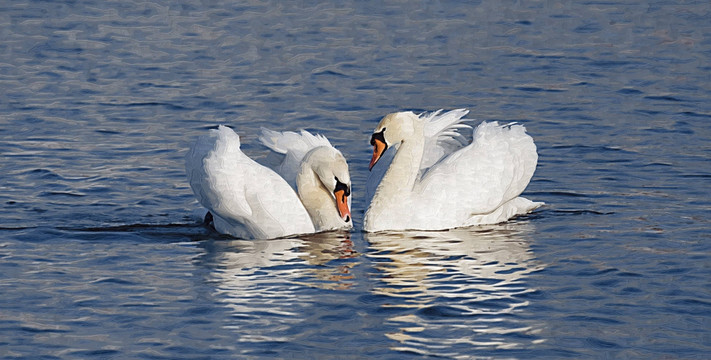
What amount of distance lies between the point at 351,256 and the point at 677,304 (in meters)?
2.89

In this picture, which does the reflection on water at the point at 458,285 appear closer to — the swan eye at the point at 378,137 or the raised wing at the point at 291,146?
the swan eye at the point at 378,137

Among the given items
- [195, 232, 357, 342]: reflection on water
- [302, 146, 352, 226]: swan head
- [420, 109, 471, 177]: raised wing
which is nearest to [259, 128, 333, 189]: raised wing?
[302, 146, 352, 226]: swan head

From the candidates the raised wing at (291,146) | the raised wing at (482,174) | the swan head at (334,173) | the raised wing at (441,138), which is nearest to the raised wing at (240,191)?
the swan head at (334,173)

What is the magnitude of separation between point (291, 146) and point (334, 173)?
0.95 metres

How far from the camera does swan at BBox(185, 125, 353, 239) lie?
36.4 feet

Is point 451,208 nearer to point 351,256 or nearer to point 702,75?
point 351,256

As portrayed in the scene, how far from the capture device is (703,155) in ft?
45.5

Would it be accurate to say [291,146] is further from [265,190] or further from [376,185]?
[265,190]

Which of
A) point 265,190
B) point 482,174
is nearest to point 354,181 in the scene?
point 482,174

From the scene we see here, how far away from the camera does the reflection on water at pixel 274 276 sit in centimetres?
891

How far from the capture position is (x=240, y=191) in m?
11.1

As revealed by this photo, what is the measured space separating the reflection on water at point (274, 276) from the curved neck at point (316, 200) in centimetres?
13

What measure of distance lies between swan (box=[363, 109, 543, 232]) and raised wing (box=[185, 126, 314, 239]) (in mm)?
745

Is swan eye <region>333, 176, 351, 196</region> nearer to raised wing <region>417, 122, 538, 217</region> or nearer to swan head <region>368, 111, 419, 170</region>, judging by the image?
swan head <region>368, 111, 419, 170</region>
